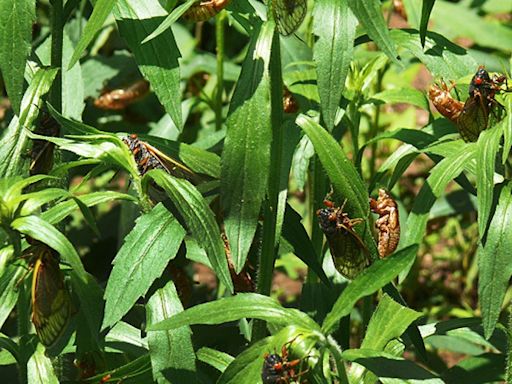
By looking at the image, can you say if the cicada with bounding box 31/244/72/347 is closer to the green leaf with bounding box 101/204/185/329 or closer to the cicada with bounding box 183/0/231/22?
the green leaf with bounding box 101/204/185/329

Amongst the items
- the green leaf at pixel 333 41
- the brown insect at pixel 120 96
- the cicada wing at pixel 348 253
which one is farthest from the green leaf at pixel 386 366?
the brown insect at pixel 120 96

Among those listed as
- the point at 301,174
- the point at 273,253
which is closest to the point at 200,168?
Answer: the point at 273,253

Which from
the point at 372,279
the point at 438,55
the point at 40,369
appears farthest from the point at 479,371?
the point at 40,369

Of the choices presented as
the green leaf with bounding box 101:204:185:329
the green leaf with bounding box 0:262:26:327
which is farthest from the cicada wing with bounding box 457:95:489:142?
the green leaf with bounding box 0:262:26:327

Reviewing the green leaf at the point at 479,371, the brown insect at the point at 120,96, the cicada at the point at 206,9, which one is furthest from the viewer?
the brown insect at the point at 120,96

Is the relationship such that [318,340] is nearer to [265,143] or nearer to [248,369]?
[248,369]

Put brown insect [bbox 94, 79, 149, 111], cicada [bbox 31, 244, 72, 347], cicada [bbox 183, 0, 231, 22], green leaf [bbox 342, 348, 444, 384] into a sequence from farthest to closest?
brown insect [bbox 94, 79, 149, 111] < cicada [bbox 183, 0, 231, 22] < cicada [bbox 31, 244, 72, 347] < green leaf [bbox 342, 348, 444, 384]

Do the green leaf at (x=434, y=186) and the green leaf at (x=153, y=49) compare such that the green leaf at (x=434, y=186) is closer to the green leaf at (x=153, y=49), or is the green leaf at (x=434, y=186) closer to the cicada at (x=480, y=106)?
the cicada at (x=480, y=106)
